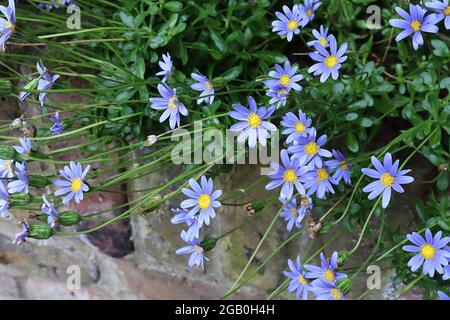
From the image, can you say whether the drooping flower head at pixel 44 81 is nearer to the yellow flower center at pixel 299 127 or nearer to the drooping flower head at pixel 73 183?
the drooping flower head at pixel 73 183

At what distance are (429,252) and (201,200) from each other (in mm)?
329

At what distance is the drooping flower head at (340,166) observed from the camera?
34.8 inches

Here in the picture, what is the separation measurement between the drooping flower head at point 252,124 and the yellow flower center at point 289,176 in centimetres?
6

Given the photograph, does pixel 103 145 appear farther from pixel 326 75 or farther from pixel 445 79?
pixel 445 79

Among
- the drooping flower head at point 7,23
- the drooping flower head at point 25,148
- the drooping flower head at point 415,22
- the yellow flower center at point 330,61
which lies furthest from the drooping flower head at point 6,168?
the drooping flower head at point 415,22

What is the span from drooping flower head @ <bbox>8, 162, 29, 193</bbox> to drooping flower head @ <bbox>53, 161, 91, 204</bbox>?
0.04 m

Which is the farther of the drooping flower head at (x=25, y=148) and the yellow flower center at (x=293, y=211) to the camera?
the yellow flower center at (x=293, y=211)

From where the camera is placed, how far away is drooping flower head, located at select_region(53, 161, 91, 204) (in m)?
0.86

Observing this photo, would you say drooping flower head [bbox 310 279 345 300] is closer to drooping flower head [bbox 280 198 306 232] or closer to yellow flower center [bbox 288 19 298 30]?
drooping flower head [bbox 280 198 306 232]

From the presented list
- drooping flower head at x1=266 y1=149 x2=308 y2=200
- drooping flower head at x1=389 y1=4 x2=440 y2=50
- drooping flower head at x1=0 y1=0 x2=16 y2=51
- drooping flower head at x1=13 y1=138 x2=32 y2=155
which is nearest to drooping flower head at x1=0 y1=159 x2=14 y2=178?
drooping flower head at x1=13 y1=138 x2=32 y2=155

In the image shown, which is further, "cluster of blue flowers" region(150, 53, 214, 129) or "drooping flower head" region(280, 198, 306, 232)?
"drooping flower head" region(280, 198, 306, 232)

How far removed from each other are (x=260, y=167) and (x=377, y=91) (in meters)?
0.23

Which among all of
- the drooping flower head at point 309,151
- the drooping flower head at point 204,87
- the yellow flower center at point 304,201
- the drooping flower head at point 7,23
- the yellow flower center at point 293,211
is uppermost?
the drooping flower head at point 7,23

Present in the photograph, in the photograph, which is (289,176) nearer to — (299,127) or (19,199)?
(299,127)
